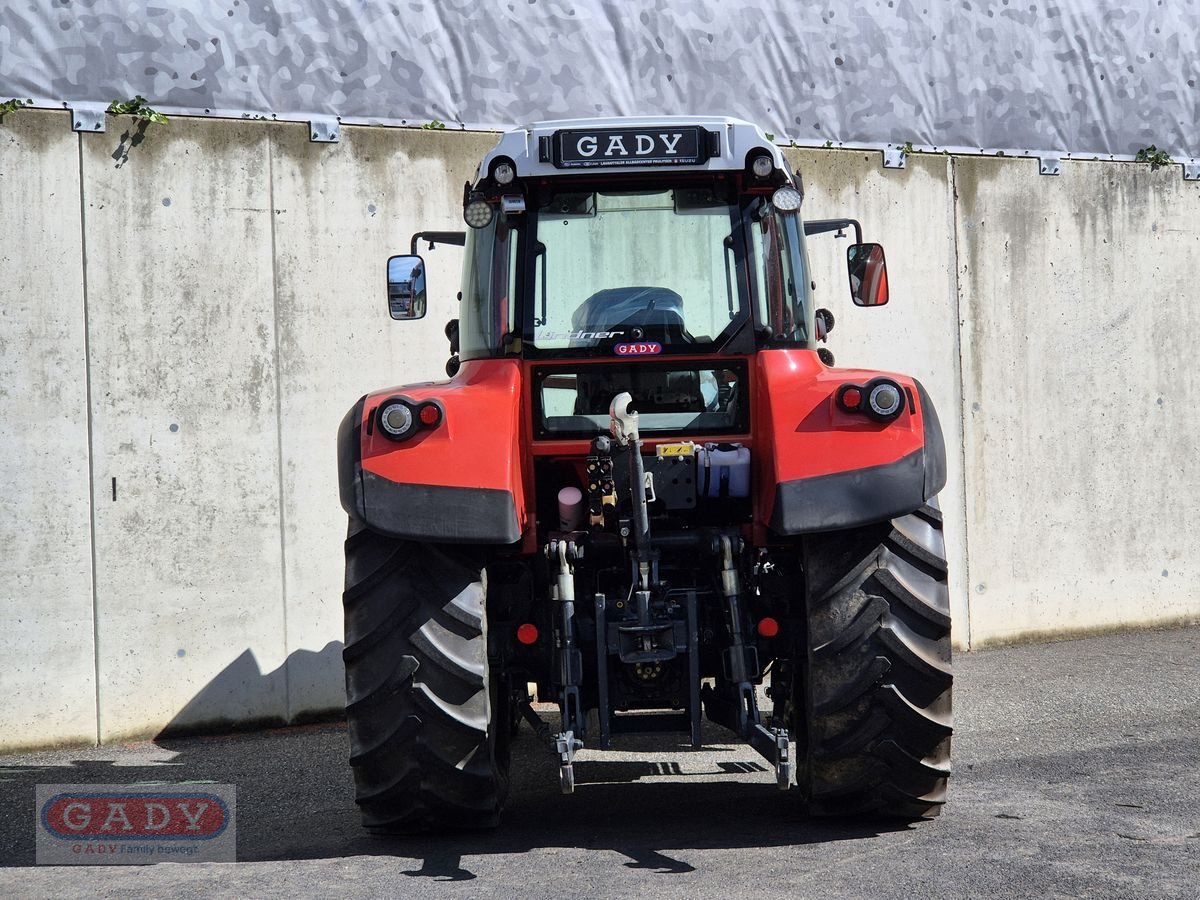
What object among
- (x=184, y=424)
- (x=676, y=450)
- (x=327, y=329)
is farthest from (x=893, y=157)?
(x=676, y=450)

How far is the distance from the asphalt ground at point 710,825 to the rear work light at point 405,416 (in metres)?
1.50

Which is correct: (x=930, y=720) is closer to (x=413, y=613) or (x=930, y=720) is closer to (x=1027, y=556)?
(x=413, y=613)

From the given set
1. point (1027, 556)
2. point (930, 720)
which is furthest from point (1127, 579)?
point (930, 720)

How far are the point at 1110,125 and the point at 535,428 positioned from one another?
6.65 metres

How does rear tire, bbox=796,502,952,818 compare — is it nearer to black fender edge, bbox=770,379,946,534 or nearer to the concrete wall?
black fender edge, bbox=770,379,946,534

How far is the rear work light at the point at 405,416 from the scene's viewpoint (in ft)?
16.1

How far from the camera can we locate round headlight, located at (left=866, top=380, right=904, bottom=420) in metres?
4.89

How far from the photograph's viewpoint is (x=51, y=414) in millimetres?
7613

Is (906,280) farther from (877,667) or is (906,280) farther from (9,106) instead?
(9,106)

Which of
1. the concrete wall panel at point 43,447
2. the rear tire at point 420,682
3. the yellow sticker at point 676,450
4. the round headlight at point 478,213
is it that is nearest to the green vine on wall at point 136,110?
the concrete wall panel at point 43,447

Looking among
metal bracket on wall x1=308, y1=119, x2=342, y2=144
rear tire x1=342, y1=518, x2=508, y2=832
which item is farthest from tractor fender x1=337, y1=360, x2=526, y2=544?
metal bracket on wall x1=308, y1=119, x2=342, y2=144

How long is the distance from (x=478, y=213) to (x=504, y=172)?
20cm

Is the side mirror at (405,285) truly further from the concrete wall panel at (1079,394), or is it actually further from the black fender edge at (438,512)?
the concrete wall panel at (1079,394)

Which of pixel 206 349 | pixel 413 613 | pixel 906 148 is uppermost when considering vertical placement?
pixel 906 148
